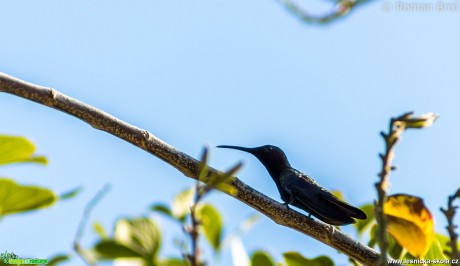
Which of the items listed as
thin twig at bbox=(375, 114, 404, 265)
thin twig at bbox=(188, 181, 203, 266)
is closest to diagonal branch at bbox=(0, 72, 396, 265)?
thin twig at bbox=(375, 114, 404, 265)

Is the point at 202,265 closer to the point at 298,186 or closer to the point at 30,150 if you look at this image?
→ the point at 30,150

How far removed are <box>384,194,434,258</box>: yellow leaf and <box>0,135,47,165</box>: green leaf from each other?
3.32 feet

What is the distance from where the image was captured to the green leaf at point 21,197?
1.71 meters

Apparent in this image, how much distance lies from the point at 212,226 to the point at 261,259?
0.83 ft

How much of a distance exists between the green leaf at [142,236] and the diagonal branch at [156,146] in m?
1.19

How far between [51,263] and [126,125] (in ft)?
3.97

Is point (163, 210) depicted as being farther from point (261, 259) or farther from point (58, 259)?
point (261, 259)

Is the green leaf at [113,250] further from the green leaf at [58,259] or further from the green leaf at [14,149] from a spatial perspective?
the green leaf at [14,149]

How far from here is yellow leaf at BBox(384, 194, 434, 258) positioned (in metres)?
1.69

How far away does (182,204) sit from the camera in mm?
1393

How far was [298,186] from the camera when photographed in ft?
13.7

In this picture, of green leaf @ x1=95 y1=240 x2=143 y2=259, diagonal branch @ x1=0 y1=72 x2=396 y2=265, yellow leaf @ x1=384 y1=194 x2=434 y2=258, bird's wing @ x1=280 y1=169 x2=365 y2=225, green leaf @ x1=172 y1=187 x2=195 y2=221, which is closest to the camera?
green leaf @ x1=95 y1=240 x2=143 y2=259

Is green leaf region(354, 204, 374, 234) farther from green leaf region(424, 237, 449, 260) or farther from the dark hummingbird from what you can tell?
green leaf region(424, 237, 449, 260)

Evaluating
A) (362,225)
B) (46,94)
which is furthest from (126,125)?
(362,225)
